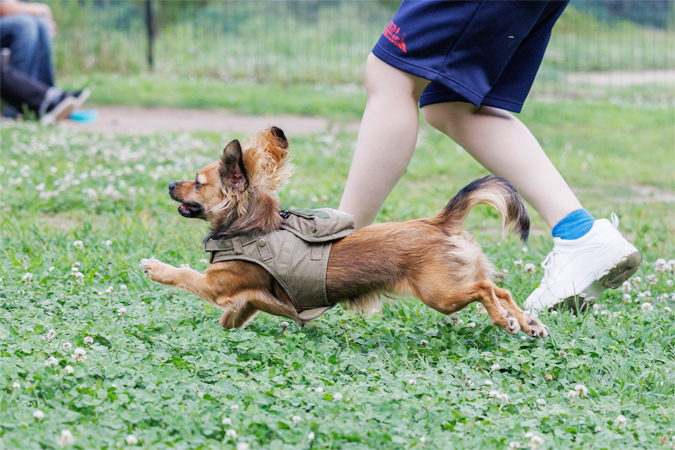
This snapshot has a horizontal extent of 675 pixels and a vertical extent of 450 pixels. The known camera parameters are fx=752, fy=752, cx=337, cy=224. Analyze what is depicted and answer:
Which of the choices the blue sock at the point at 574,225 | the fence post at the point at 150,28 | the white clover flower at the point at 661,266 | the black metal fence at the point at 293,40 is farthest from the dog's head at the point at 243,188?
the fence post at the point at 150,28

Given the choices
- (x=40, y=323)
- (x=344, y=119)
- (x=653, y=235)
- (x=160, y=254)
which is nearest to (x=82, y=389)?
(x=40, y=323)

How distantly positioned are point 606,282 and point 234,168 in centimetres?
184

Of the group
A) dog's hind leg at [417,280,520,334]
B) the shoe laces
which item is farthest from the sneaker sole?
dog's hind leg at [417,280,520,334]

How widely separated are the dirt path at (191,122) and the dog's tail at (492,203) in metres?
6.32

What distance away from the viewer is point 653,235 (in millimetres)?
5211

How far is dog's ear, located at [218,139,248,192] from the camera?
3.17m

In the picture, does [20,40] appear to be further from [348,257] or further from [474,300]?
[474,300]

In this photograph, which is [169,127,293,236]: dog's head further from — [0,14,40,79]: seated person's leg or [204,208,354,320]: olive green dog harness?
[0,14,40,79]: seated person's leg

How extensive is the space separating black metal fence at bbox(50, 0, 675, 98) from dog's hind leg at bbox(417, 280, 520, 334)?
41.2 feet

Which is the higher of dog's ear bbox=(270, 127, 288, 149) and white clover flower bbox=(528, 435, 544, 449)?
dog's ear bbox=(270, 127, 288, 149)

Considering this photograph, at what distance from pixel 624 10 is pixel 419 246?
17.6m

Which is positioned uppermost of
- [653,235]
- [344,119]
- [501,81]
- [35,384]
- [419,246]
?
[501,81]

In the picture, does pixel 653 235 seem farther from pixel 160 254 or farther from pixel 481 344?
pixel 160 254

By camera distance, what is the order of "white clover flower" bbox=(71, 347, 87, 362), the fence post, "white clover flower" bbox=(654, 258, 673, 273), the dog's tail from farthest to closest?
1. the fence post
2. "white clover flower" bbox=(654, 258, 673, 273)
3. the dog's tail
4. "white clover flower" bbox=(71, 347, 87, 362)
